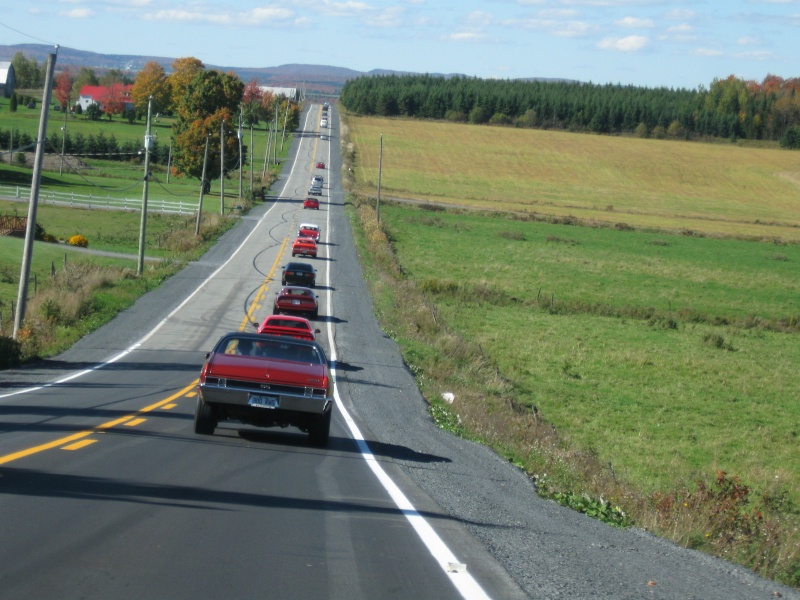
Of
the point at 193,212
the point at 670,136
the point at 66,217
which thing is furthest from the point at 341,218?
the point at 670,136

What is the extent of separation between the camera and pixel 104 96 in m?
163

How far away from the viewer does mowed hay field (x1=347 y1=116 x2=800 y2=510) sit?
2311 centimetres

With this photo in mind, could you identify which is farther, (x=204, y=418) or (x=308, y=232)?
(x=308, y=232)

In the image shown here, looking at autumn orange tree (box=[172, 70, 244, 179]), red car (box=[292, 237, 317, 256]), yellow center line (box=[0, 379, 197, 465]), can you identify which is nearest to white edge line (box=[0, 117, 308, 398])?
yellow center line (box=[0, 379, 197, 465])

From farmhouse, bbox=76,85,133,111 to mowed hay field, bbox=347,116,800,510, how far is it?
51.6m

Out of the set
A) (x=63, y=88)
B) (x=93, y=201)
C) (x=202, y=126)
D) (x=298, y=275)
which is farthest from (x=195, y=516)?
(x=63, y=88)

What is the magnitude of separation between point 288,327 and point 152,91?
459 ft

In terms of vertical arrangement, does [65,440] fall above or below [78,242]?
above

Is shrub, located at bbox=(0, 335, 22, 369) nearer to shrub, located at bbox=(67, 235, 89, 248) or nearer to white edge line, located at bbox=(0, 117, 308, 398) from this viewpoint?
white edge line, located at bbox=(0, 117, 308, 398)

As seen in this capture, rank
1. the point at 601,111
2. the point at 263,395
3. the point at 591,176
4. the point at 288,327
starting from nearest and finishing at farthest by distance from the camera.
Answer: the point at 263,395 → the point at 288,327 → the point at 591,176 → the point at 601,111

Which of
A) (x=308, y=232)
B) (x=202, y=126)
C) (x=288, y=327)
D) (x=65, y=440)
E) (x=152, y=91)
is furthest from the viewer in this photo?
(x=152, y=91)

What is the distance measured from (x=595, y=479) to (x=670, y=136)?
174 metres

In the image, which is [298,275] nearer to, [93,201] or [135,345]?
[135,345]

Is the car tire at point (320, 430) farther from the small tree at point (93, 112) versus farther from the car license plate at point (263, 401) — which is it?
the small tree at point (93, 112)
